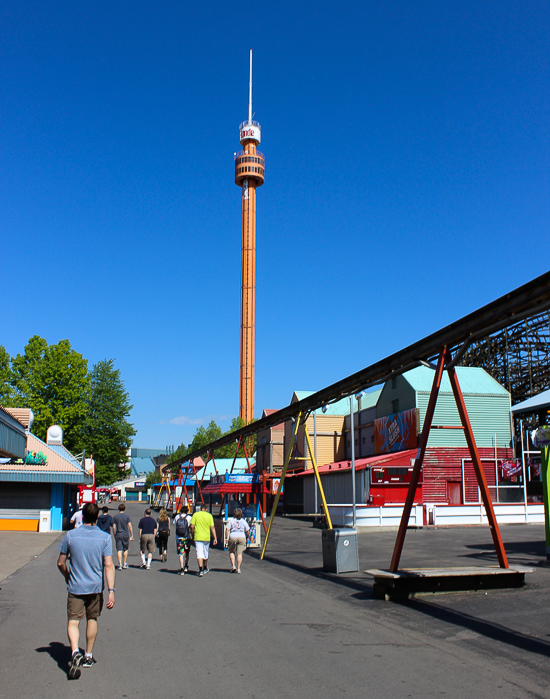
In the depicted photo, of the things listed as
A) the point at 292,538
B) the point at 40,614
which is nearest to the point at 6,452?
the point at 40,614

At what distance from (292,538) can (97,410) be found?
3147 cm

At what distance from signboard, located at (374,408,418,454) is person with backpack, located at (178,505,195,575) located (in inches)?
877

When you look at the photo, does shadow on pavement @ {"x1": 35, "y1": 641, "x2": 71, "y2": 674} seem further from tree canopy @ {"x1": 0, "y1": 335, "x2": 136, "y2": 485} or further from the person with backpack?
tree canopy @ {"x1": 0, "y1": 335, "x2": 136, "y2": 485}

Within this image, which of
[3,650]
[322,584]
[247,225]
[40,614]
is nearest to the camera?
[3,650]

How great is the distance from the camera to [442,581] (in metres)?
11.8

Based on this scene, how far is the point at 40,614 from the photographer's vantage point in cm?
1055

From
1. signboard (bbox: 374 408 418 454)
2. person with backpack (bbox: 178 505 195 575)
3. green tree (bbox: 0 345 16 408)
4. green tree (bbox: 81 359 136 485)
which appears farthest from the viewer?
green tree (bbox: 81 359 136 485)

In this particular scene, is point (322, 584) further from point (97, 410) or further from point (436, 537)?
point (97, 410)

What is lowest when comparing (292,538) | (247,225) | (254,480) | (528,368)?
(292,538)

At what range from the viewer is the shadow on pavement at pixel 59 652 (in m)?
7.20

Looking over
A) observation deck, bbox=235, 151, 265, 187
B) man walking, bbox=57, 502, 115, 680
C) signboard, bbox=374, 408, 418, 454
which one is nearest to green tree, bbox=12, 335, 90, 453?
signboard, bbox=374, 408, 418, 454

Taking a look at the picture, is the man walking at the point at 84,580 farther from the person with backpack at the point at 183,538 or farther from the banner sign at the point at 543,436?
the banner sign at the point at 543,436

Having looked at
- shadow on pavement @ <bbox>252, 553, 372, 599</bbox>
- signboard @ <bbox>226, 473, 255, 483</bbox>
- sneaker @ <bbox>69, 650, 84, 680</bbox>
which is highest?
signboard @ <bbox>226, 473, 255, 483</bbox>

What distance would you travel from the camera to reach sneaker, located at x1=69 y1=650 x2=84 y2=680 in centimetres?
655
